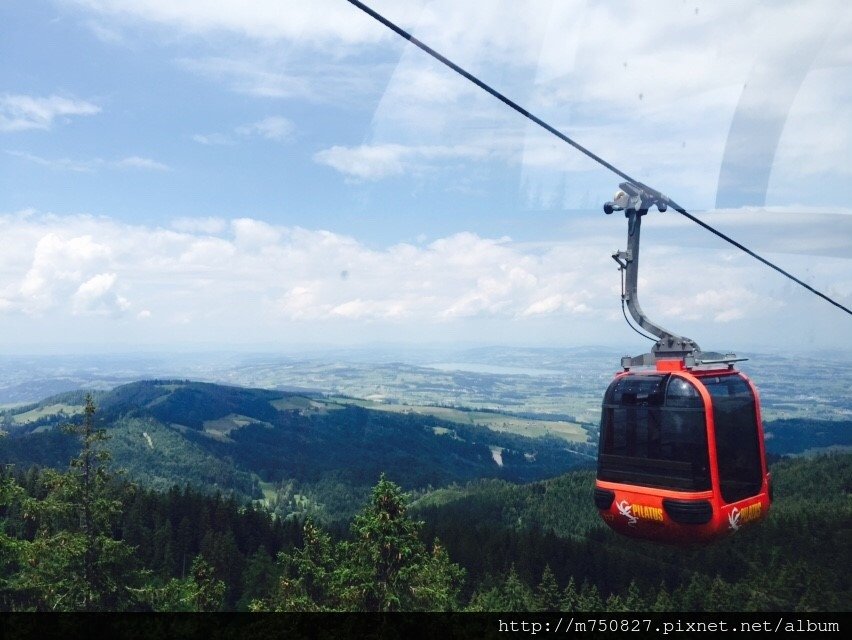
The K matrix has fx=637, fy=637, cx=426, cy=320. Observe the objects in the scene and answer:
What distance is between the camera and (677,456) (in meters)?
8.93

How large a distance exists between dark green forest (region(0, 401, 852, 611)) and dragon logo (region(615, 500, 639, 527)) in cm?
107

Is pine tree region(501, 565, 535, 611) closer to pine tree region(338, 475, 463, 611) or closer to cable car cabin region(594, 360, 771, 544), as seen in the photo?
pine tree region(338, 475, 463, 611)

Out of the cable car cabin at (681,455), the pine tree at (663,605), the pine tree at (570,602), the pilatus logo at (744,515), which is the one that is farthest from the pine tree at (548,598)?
the cable car cabin at (681,455)

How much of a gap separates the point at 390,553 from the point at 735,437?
27040mm

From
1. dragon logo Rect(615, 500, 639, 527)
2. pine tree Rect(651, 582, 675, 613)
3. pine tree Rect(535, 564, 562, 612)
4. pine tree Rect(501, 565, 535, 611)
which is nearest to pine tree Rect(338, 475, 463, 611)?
dragon logo Rect(615, 500, 639, 527)

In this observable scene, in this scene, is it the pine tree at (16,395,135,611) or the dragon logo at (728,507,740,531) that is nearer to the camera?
the dragon logo at (728,507,740,531)

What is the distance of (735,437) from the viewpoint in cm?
914

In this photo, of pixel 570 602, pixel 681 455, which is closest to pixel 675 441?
pixel 681 455

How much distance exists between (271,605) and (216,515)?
182 feet

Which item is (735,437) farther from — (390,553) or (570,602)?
(570,602)

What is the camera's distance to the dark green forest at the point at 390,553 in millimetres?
27344

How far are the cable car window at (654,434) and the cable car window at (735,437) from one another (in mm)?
300

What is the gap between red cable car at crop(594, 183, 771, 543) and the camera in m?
8.69
